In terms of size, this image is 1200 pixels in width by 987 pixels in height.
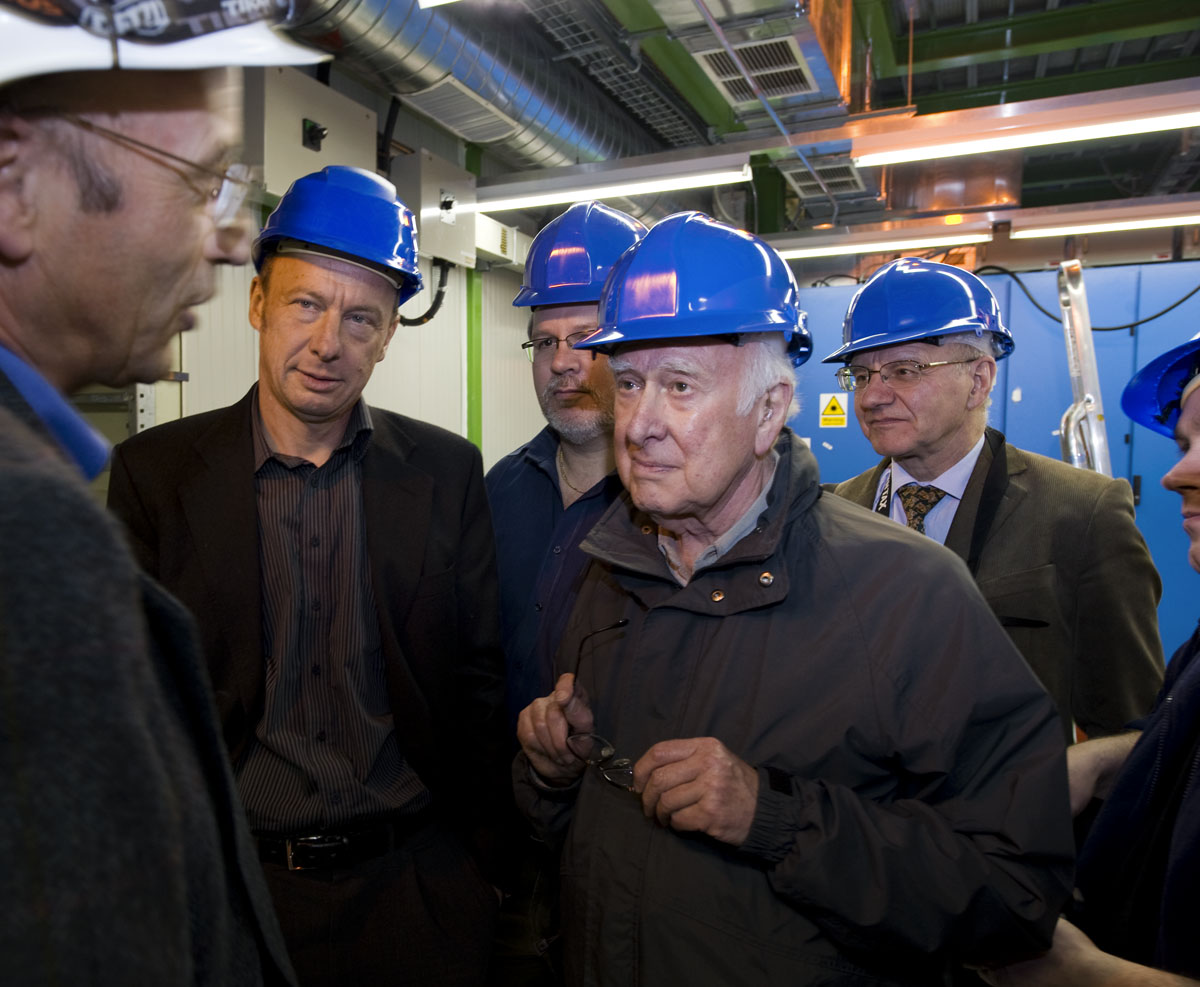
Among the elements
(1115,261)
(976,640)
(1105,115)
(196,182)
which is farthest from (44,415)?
(1115,261)

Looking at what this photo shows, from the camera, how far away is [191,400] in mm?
4316

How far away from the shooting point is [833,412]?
17.5ft

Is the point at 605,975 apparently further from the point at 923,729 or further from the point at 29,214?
the point at 29,214

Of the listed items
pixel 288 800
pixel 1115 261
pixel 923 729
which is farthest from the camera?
pixel 1115 261

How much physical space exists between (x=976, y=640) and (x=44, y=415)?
1210 mm

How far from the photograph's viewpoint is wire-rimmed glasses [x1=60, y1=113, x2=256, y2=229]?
2.28ft

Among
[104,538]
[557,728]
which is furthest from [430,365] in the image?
[104,538]

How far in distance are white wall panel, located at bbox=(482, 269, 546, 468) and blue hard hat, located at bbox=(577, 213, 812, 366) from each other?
5.59m

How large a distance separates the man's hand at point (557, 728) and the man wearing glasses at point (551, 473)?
52 centimetres

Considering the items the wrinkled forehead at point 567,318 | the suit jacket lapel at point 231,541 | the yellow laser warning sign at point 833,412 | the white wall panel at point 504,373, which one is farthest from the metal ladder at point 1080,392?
the white wall panel at point 504,373

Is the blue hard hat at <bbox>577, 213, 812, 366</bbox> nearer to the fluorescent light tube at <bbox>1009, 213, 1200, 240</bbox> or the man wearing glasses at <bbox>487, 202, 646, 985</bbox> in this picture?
the man wearing glasses at <bbox>487, 202, 646, 985</bbox>

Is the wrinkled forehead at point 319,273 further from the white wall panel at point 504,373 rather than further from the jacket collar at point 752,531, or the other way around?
the white wall panel at point 504,373

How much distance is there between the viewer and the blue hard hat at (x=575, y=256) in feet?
7.29

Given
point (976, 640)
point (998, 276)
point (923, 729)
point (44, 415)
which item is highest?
point (998, 276)
